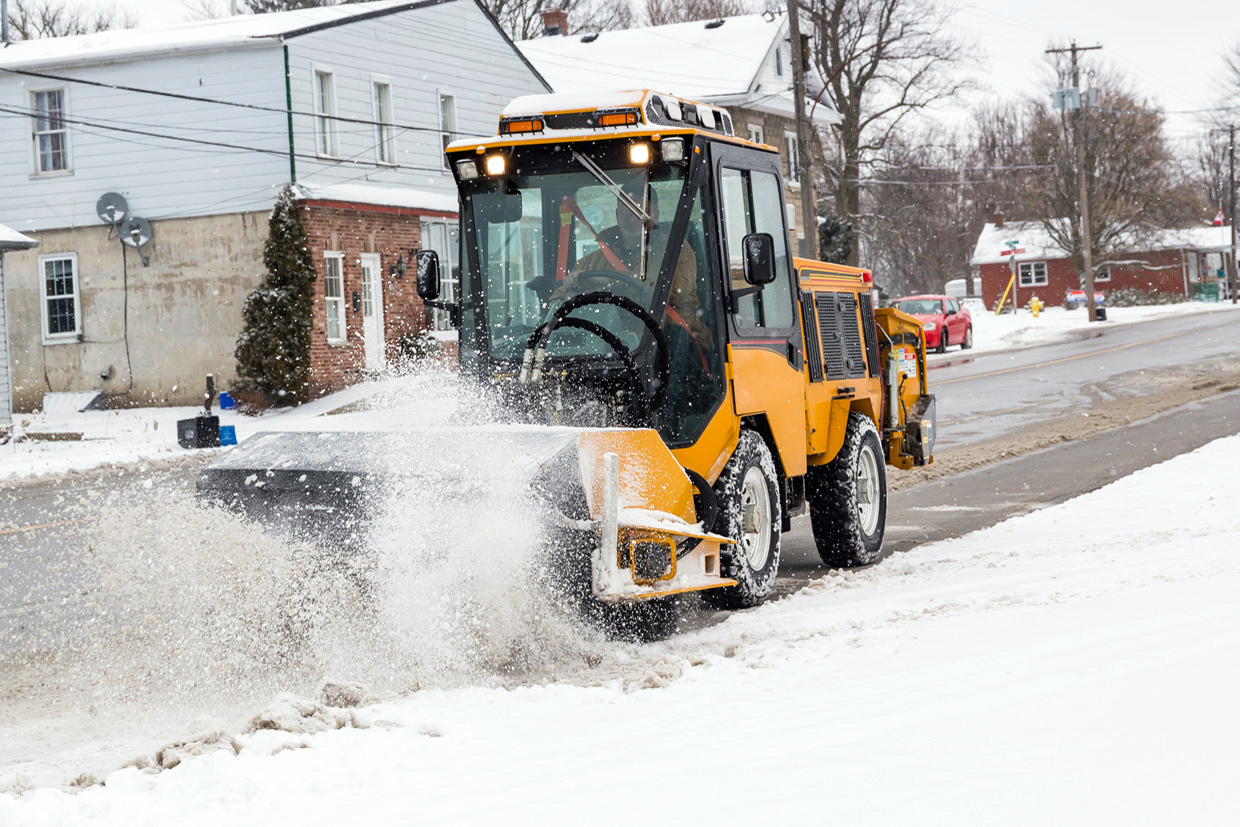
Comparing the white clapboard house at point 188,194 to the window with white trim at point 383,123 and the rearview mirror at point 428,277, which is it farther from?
the rearview mirror at point 428,277

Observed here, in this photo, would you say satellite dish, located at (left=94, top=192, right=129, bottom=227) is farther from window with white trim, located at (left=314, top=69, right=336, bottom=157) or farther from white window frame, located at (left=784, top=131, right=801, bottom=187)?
white window frame, located at (left=784, top=131, right=801, bottom=187)

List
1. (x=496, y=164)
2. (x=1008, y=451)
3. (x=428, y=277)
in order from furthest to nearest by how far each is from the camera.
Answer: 1. (x=1008, y=451)
2. (x=428, y=277)
3. (x=496, y=164)

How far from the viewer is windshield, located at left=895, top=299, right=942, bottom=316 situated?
40344mm

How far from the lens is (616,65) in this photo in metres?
47.9

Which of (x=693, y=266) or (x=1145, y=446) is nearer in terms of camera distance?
(x=693, y=266)

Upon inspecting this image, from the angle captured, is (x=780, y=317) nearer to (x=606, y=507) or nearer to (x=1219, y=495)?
(x=606, y=507)

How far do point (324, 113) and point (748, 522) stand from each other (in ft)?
71.0

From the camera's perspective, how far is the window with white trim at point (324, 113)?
2747cm

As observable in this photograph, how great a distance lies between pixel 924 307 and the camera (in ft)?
133

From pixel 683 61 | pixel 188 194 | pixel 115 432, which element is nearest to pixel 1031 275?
pixel 683 61

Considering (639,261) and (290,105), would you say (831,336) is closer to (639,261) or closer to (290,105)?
(639,261)

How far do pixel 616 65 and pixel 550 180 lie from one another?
135ft

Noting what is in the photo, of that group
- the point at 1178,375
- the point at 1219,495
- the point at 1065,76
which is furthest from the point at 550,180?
the point at 1065,76

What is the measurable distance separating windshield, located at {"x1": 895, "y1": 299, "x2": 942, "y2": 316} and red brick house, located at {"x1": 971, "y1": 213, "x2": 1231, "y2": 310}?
36.7m
